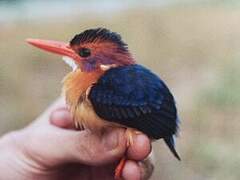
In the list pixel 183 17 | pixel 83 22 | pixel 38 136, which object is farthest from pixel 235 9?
pixel 38 136

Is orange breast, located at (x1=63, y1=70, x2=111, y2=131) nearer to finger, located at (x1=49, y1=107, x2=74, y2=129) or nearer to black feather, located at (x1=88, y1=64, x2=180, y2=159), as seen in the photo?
black feather, located at (x1=88, y1=64, x2=180, y2=159)

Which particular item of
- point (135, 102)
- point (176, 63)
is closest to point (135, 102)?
point (135, 102)

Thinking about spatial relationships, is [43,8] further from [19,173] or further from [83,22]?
[19,173]

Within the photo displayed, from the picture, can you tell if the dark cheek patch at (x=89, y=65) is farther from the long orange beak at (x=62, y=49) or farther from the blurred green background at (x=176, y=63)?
the blurred green background at (x=176, y=63)

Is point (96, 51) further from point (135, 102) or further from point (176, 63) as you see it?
point (176, 63)

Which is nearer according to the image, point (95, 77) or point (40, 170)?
point (95, 77)

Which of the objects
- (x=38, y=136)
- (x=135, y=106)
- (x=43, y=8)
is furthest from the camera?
(x=43, y=8)
